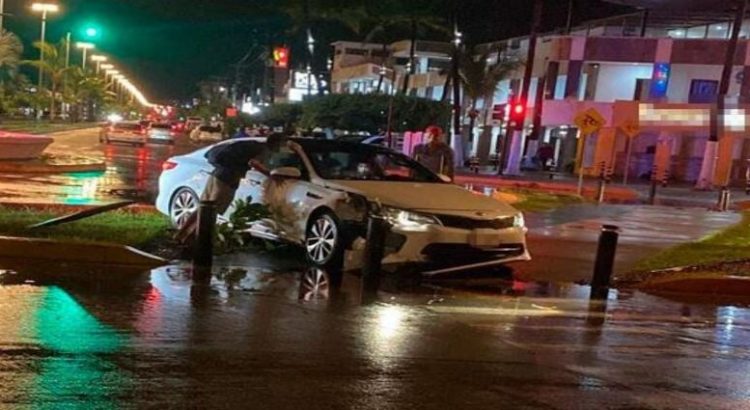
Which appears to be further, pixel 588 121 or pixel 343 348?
pixel 588 121

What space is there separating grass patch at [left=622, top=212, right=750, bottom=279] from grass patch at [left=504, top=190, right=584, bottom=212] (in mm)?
5275

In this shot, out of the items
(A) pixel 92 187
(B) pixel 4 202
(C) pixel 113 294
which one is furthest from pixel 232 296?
(A) pixel 92 187

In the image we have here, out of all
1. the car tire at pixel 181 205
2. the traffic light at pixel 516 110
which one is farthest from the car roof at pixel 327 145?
the traffic light at pixel 516 110

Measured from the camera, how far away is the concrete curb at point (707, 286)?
11.3 metres

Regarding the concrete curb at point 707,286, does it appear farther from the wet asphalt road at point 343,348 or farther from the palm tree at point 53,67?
the palm tree at point 53,67

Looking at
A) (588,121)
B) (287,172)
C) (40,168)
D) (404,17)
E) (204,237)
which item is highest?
(404,17)

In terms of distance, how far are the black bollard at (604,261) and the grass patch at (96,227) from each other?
5437mm

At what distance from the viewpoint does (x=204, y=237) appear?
34.3 ft

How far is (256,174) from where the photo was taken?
12.0 meters

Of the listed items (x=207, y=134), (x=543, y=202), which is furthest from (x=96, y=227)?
(x=207, y=134)

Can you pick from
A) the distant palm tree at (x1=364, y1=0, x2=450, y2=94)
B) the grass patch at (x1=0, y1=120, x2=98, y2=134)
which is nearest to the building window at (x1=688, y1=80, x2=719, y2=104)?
the distant palm tree at (x1=364, y1=0, x2=450, y2=94)

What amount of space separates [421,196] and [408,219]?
1.75 feet

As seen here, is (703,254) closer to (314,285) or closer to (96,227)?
(314,285)

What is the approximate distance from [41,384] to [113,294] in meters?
3.03
